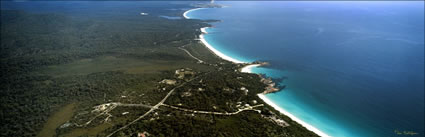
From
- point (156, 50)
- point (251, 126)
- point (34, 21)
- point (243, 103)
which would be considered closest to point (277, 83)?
point (243, 103)

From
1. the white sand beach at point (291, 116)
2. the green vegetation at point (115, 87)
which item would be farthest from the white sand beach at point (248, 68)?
the white sand beach at point (291, 116)

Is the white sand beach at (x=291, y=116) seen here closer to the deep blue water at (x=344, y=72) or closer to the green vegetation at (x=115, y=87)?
the deep blue water at (x=344, y=72)

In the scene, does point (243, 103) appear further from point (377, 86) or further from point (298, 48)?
point (298, 48)

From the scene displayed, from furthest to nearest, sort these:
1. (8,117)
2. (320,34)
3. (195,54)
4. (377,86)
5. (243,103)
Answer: (320,34)
(195,54)
(377,86)
(243,103)
(8,117)

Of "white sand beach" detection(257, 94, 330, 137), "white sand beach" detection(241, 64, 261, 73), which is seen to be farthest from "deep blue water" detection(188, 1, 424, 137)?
"white sand beach" detection(241, 64, 261, 73)

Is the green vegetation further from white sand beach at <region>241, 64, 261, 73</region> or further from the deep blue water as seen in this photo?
the deep blue water

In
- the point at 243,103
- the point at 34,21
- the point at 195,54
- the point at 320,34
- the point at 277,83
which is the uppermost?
the point at 34,21

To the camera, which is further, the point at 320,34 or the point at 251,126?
the point at 320,34

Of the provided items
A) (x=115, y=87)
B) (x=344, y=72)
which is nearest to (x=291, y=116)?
(x=344, y=72)
